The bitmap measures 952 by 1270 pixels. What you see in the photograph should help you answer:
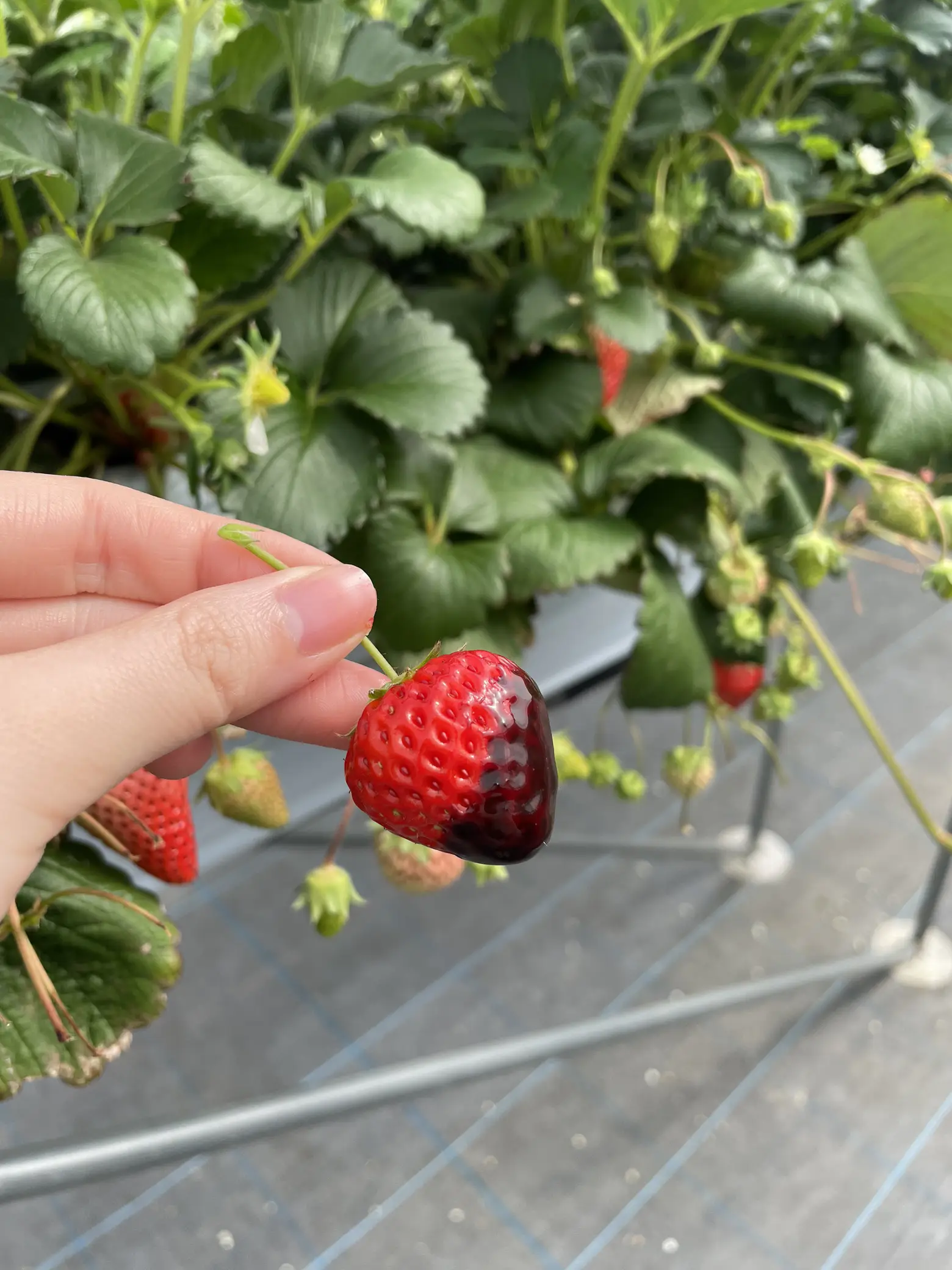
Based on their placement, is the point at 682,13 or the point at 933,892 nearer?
the point at 682,13

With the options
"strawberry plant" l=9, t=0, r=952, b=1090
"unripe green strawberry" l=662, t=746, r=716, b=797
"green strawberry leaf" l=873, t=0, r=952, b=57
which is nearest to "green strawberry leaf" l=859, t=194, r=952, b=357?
"strawberry plant" l=9, t=0, r=952, b=1090

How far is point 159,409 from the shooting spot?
554mm

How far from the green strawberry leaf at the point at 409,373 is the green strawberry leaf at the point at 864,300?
265mm

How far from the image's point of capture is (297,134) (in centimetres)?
49

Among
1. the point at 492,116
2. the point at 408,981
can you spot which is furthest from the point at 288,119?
the point at 408,981

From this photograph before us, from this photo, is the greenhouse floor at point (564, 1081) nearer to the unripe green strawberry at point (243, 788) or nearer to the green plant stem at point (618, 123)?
the unripe green strawberry at point (243, 788)

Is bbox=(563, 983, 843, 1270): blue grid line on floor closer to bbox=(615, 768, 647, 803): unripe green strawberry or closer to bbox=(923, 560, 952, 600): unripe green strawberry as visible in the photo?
bbox=(615, 768, 647, 803): unripe green strawberry

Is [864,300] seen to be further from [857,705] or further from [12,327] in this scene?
[12,327]

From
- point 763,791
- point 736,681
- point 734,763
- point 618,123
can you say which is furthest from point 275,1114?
point 734,763

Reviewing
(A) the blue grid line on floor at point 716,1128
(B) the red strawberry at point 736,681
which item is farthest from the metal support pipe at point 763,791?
(B) the red strawberry at point 736,681

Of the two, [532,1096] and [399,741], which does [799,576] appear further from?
[532,1096]

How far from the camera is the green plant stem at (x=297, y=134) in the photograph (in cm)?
49

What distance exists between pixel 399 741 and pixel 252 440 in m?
0.18

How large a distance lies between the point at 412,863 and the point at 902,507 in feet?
1.23
